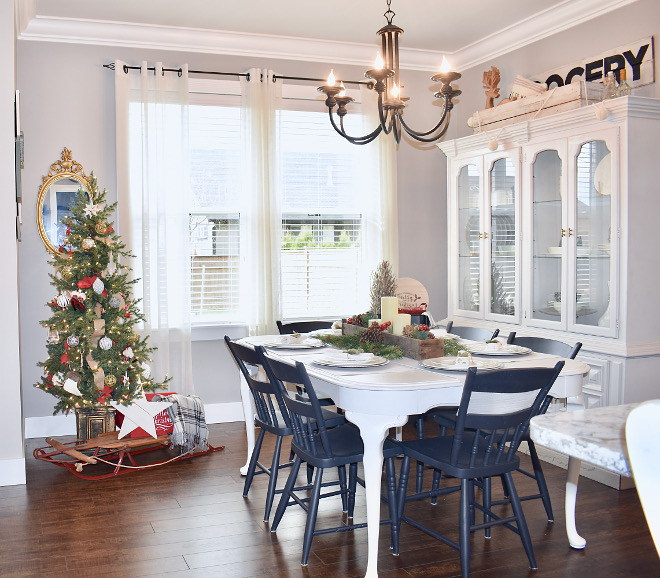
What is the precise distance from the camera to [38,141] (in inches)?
185

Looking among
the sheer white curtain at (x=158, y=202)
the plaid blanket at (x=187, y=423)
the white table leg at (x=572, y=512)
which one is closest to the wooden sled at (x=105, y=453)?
the plaid blanket at (x=187, y=423)

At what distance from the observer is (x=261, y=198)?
16.5 ft

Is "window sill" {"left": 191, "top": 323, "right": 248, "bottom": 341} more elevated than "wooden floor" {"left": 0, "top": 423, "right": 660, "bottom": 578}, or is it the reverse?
"window sill" {"left": 191, "top": 323, "right": 248, "bottom": 341}

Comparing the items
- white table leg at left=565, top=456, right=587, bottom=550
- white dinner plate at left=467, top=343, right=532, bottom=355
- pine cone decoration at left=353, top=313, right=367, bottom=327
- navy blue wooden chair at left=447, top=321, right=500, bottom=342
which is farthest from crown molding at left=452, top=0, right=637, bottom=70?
white table leg at left=565, top=456, right=587, bottom=550

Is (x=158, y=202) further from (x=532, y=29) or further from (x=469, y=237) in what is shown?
(x=532, y=29)

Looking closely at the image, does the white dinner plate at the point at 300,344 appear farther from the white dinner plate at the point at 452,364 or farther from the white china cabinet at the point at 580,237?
the white china cabinet at the point at 580,237

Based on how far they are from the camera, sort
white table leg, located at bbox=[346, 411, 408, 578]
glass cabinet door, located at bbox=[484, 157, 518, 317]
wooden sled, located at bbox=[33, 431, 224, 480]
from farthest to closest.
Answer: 1. glass cabinet door, located at bbox=[484, 157, 518, 317]
2. wooden sled, located at bbox=[33, 431, 224, 480]
3. white table leg, located at bbox=[346, 411, 408, 578]

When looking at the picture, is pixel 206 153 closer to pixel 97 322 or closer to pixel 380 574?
pixel 97 322

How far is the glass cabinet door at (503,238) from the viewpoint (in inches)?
181

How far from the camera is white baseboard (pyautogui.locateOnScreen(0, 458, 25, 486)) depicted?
3744 mm

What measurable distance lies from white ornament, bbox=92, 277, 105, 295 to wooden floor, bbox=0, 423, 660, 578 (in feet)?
3.66

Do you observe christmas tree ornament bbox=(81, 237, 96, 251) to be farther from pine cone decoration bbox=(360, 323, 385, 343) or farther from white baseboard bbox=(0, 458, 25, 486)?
pine cone decoration bbox=(360, 323, 385, 343)

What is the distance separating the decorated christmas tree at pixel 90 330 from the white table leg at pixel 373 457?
2044mm

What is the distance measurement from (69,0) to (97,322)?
2.03 m
